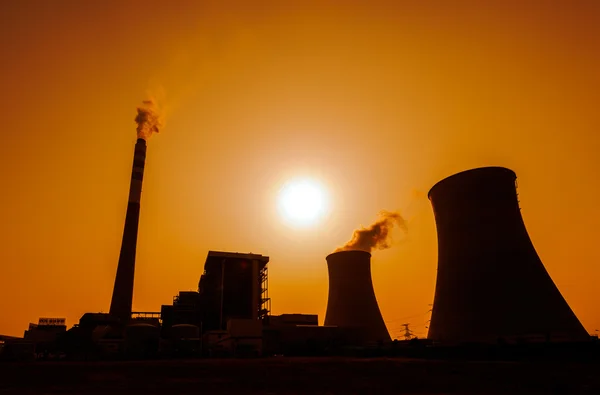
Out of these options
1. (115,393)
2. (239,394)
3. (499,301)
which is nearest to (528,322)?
(499,301)

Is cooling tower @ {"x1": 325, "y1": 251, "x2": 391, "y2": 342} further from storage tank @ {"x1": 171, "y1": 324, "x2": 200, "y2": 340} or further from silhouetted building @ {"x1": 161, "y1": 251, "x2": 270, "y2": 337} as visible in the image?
storage tank @ {"x1": 171, "y1": 324, "x2": 200, "y2": 340}

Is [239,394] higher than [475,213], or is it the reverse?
[475,213]

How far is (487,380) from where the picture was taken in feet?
36.5

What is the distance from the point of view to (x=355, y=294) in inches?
1280

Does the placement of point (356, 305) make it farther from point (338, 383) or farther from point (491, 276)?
point (338, 383)

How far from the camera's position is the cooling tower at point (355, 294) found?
32250 mm

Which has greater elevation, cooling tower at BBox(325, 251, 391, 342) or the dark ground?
cooling tower at BBox(325, 251, 391, 342)

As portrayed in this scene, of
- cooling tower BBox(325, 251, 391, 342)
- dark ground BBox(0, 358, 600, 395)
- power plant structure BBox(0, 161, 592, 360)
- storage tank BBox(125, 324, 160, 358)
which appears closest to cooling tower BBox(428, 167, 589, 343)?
power plant structure BBox(0, 161, 592, 360)

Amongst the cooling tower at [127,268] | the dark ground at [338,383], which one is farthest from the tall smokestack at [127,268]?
the dark ground at [338,383]

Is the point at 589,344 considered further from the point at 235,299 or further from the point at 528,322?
the point at 235,299

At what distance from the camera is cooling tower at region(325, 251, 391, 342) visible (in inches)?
1270

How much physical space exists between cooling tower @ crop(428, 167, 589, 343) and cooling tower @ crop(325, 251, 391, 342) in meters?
11.0

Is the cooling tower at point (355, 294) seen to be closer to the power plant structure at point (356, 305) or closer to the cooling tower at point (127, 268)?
the power plant structure at point (356, 305)

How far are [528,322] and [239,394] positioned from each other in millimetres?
15048
